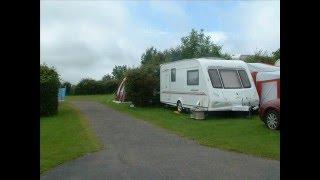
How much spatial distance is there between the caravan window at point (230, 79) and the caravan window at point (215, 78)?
0.20 meters

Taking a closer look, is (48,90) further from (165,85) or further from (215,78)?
(215,78)

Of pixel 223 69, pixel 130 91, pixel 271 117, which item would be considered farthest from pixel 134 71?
pixel 271 117

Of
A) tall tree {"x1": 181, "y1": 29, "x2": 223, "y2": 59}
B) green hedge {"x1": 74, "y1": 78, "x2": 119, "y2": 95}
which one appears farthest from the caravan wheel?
green hedge {"x1": 74, "y1": 78, "x2": 119, "y2": 95}

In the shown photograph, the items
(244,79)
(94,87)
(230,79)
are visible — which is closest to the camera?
(230,79)

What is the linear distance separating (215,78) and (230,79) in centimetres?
69

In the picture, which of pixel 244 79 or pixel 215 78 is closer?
pixel 215 78

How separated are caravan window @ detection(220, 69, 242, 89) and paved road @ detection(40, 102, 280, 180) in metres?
5.93

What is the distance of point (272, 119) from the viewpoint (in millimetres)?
11586

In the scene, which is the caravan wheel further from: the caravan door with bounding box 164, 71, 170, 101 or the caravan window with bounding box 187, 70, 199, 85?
the caravan window with bounding box 187, 70, 199, 85

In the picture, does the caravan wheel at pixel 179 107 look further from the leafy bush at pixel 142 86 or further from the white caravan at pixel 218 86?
the leafy bush at pixel 142 86

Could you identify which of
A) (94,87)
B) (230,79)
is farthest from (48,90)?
(94,87)

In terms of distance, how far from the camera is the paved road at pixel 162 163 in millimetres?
6340

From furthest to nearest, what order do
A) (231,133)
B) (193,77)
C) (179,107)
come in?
(179,107), (193,77), (231,133)
